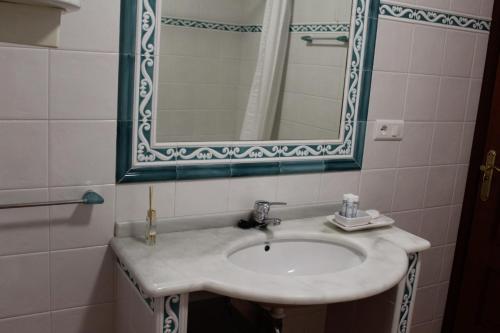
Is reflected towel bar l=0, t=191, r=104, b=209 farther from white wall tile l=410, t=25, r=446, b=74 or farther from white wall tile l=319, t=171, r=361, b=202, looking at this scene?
white wall tile l=410, t=25, r=446, b=74

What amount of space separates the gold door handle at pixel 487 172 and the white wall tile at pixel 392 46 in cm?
57

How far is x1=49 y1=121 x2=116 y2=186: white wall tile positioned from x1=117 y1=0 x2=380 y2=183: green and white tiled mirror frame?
1.4 inches

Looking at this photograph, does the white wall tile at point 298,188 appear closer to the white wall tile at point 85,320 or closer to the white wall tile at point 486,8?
the white wall tile at point 85,320

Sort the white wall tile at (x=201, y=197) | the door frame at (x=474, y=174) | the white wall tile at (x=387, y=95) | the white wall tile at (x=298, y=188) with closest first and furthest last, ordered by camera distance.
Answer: the white wall tile at (x=201, y=197) < the white wall tile at (x=298, y=188) < the white wall tile at (x=387, y=95) < the door frame at (x=474, y=174)

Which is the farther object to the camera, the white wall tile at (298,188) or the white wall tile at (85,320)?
the white wall tile at (298,188)

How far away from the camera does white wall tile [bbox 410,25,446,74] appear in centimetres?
208

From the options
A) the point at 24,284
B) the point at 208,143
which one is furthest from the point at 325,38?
the point at 24,284

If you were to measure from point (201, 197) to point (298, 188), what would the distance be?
38 cm

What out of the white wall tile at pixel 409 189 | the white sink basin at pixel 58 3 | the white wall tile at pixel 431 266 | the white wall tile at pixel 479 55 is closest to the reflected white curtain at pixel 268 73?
the white wall tile at pixel 409 189

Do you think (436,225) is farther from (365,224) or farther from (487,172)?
(365,224)

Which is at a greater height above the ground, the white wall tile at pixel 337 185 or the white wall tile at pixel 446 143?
the white wall tile at pixel 446 143

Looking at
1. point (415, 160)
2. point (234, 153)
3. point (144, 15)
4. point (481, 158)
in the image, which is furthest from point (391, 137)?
point (144, 15)

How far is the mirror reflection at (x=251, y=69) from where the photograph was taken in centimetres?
163

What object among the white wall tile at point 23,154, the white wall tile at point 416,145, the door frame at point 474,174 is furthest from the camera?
the door frame at point 474,174
